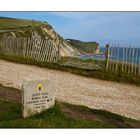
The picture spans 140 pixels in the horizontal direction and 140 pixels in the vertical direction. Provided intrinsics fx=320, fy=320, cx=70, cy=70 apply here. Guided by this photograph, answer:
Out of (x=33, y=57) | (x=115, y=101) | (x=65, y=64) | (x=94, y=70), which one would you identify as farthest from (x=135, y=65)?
(x=33, y=57)

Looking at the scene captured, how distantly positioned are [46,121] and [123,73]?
825 cm

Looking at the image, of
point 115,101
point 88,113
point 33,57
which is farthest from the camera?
point 33,57

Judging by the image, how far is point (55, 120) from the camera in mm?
6117

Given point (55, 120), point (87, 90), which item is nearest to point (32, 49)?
point (87, 90)

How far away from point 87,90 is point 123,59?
462cm

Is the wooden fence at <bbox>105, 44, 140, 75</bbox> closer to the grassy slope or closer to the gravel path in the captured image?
the gravel path

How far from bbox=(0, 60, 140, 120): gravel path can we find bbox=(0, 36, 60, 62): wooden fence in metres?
4.13

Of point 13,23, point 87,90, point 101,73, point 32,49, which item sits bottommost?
point 87,90

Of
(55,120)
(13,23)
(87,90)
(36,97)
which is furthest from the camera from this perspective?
(13,23)

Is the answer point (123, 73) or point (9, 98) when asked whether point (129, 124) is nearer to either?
point (9, 98)

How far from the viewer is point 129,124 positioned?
22.2ft

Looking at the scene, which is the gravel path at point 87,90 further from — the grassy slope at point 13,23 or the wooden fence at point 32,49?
the grassy slope at point 13,23

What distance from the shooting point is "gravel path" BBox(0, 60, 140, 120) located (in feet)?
29.4

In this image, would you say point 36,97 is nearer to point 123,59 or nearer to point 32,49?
point 123,59
